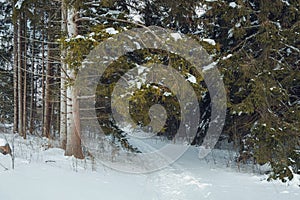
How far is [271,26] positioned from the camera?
5.40m

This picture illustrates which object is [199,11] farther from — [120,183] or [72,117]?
[120,183]

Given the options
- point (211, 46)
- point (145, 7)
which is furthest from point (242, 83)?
point (145, 7)

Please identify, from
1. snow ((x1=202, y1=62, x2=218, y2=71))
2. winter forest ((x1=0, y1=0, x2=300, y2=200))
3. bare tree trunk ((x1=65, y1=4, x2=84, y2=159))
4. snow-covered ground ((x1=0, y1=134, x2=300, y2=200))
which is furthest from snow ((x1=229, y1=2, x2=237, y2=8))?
snow-covered ground ((x1=0, y1=134, x2=300, y2=200))

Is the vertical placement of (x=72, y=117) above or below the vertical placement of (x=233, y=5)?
below

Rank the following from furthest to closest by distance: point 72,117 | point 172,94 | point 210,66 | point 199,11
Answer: point 199,11 < point 72,117 < point 210,66 < point 172,94

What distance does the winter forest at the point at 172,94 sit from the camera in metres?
4.29

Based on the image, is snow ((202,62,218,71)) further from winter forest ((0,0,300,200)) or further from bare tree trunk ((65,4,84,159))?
bare tree trunk ((65,4,84,159))

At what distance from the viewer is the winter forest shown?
169 inches

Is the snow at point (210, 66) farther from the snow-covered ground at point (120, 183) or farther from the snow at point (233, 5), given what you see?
the snow-covered ground at point (120, 183)

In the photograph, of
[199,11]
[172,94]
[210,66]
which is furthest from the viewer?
[199,11]

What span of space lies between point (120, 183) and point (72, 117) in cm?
210

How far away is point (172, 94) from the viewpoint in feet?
15.9

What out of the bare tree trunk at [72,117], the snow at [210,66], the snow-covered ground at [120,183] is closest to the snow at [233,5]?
the snow at [210,66]

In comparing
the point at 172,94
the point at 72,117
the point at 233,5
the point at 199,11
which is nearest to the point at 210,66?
the point at 172,94
